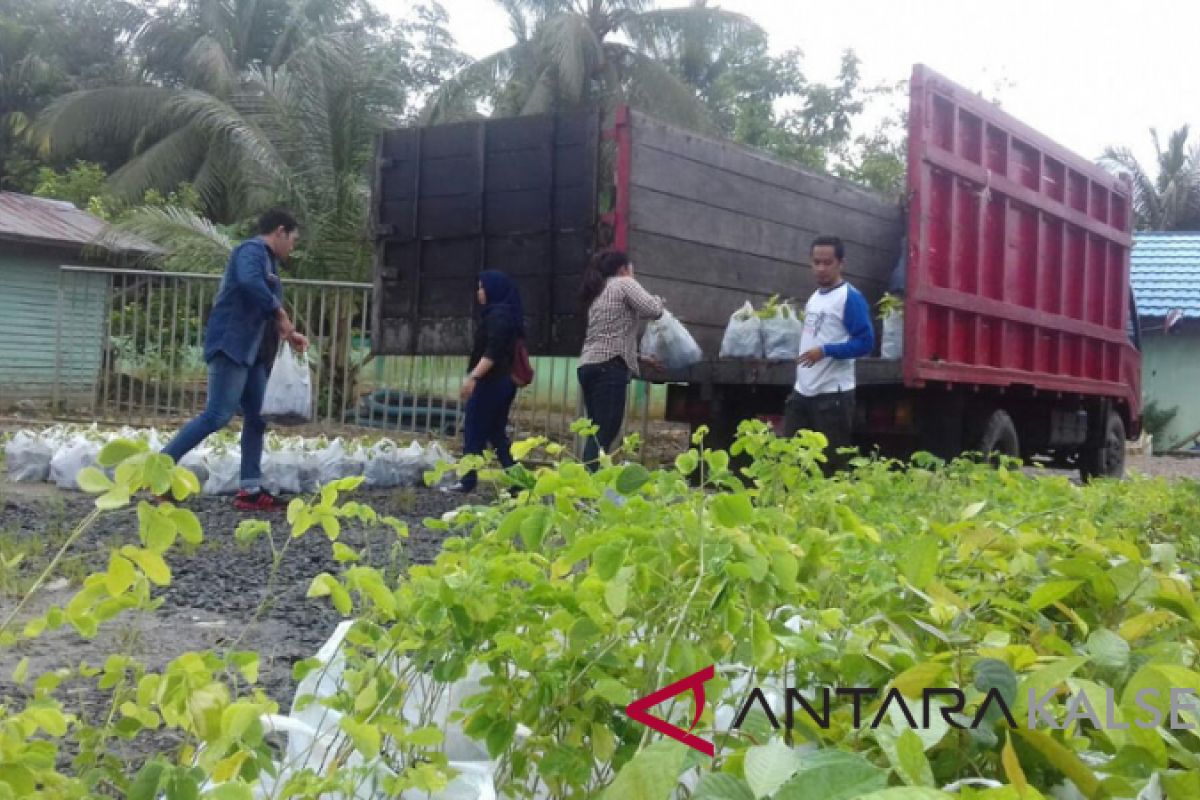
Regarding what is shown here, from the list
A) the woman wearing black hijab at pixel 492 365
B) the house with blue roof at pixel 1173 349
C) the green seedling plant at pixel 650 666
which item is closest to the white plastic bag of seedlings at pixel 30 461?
the woman wearing black hijab at pixel 492 365

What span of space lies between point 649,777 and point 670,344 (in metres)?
6.61

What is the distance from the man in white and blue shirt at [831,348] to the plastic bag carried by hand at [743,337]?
1.29 m

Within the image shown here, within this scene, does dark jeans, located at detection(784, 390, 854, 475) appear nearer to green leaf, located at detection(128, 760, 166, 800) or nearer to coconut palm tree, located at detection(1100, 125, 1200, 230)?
green leaf, located at detection(128, 760, 166, 800)

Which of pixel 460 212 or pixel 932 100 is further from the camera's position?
pixel 460 212

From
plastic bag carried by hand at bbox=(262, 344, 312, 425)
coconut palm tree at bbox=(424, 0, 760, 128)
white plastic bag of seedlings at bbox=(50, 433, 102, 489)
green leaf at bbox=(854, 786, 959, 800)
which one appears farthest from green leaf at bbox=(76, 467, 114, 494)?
coconut palm tree at bbox=(424, 0, 760, 128)

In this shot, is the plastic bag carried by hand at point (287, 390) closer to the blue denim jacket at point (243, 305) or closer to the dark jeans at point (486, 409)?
the blue denim jacket at point (243, 305)

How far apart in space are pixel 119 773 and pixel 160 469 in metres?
0.42

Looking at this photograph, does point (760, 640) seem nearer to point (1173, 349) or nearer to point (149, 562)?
point (149, 562)

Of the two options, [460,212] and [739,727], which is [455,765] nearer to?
[739,727]

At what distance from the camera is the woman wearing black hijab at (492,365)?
7.71 meters

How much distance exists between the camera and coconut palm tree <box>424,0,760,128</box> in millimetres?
23656

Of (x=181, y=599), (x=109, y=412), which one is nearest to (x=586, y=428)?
(x=181, y=599)

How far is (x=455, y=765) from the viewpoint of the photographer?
133 cm

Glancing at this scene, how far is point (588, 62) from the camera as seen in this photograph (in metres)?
24.0
